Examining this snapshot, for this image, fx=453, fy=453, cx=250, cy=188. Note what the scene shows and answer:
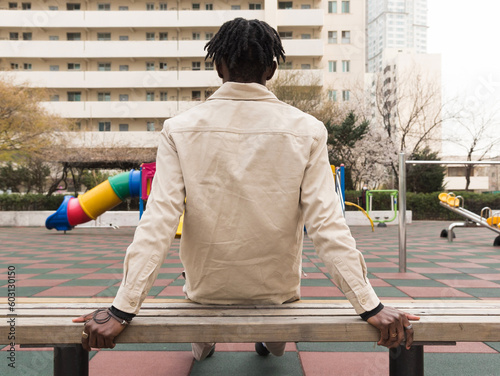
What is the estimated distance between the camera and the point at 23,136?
19219 millimetres

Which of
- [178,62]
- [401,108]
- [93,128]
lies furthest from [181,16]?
[401,108]

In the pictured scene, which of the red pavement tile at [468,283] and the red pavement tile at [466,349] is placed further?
the red pavement tile at [468,283]

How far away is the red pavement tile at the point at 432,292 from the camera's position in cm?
390

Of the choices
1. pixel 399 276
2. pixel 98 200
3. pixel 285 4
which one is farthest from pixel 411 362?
pixel 285 4

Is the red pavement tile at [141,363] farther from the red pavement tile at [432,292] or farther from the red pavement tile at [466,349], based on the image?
the red pavement tile at [432,292]

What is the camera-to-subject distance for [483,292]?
4.09m

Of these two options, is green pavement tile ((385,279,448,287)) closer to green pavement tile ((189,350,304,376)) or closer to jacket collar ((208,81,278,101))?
green pavement tile ((189,350,304,376))

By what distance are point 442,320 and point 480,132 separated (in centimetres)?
2599

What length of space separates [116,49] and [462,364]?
3854cm

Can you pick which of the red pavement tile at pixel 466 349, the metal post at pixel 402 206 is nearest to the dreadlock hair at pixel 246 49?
the red pavement tile at pixel 466 349

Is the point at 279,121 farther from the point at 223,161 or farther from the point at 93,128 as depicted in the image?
the point at 93,128

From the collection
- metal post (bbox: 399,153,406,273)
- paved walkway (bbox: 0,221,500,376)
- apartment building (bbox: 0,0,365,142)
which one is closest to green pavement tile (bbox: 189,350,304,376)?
paved walkway (bbox: 0,221,500,376)

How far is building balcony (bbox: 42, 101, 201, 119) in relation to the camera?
3628 cm

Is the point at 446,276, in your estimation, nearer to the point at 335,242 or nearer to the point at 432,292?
the point at 432,292
